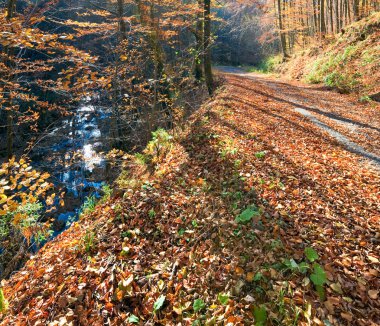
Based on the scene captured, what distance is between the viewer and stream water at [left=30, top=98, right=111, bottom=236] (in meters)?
11.5

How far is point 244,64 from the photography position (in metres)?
39.7

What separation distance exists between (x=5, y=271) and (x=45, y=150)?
11.4 meters

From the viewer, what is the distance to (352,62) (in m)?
15.0

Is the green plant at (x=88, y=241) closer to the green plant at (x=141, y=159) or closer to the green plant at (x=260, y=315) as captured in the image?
the green plant at (x=260, y=315)

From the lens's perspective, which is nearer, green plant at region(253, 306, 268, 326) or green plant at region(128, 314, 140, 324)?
green plant at region(253, 306, 268, 326)

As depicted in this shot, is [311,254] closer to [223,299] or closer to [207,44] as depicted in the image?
[223,299]

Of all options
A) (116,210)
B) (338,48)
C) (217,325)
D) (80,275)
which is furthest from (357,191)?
(338,48)

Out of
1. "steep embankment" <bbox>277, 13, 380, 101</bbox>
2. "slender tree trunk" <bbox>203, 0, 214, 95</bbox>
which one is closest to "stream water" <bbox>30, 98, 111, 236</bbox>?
"slender tree trunk" <bbox>203, 0, 214, 95</bbox>

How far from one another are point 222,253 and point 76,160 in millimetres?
12225

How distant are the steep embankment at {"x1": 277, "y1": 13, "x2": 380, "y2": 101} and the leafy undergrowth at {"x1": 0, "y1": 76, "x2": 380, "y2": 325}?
885cm

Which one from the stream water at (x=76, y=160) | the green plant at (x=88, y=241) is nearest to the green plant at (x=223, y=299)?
the green plant at (x=88, y=241)

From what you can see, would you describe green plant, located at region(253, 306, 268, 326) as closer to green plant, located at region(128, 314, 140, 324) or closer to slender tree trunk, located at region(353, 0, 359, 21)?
green plant, located at region(128, 314, 140, 324)

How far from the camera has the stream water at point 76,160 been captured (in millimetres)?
11523

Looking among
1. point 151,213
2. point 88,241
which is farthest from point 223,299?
point 88,241
